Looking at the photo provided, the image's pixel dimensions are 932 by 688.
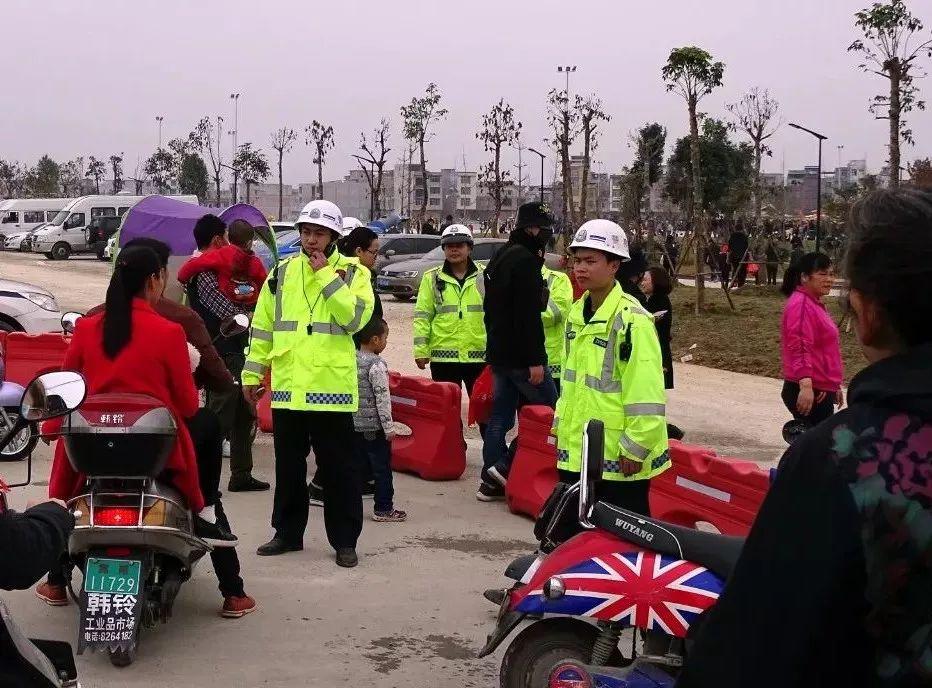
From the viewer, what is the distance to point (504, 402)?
8.72m

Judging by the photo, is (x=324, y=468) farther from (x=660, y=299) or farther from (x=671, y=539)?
(x=660, y=299)

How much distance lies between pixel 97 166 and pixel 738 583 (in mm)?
92803

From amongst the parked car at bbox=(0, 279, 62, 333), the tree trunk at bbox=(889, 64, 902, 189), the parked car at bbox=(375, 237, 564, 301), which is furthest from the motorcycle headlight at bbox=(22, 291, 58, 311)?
the parked car at bbox=(375, 237, 564, 301)

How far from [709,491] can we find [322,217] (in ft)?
8.54

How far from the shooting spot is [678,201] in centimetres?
5231

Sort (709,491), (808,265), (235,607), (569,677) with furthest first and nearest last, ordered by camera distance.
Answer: (808,265), (709,491), (235,607), (569,677)

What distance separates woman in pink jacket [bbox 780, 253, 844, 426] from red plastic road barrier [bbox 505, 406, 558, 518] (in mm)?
1626

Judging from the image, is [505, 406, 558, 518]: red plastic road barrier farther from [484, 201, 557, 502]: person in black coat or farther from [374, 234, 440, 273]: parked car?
[374, 234, 440, 273]: parked car

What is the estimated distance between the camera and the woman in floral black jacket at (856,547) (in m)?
1.64

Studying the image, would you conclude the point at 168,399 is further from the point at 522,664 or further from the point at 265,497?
the point at 265,497

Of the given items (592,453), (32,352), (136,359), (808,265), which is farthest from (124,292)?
(32,352)

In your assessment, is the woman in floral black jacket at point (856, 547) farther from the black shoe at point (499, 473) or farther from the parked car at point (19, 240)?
the parked car at point (19, 240)

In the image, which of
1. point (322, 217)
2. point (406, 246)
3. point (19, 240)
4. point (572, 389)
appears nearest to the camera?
point (572, 389)

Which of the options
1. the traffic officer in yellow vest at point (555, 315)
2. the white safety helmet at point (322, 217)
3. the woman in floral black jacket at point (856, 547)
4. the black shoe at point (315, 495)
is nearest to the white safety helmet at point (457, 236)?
the traffic officer in yellow vest at point (555, 315)
